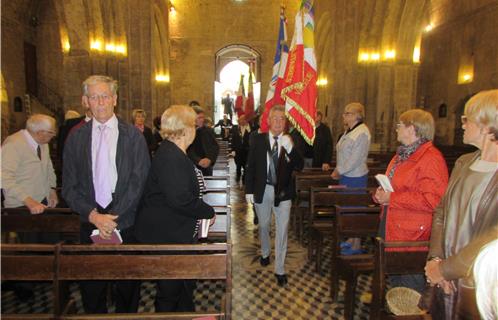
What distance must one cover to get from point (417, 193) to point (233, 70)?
33.6m

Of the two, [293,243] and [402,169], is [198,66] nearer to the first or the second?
[293,243]

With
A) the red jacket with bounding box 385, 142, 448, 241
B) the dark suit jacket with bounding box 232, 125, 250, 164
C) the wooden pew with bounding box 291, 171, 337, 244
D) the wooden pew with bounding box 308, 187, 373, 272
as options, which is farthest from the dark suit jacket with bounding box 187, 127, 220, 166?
the dark suit jacket with bounding box 232, 125, 250, 164

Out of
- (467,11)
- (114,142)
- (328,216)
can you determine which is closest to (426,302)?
(114,142)

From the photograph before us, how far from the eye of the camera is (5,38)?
14.7m

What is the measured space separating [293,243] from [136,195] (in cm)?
368

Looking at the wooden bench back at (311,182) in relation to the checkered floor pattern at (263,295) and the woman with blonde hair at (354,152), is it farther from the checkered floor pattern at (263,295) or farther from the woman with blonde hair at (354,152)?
the checkered floor pattern at (263,295)

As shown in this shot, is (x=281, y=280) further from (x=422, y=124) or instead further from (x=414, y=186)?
(x=422, y=124)

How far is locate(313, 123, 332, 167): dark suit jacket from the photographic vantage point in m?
7.55

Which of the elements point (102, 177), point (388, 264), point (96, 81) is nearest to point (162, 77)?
point (96, 81)

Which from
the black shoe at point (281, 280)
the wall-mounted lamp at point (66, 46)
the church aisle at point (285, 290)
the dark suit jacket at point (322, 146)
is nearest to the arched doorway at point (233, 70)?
A: the wall-mounted lamp at point (66, 46)

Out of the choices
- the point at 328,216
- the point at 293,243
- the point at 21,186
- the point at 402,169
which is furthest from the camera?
the point at 293,243

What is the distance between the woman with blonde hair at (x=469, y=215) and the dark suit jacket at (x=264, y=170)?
2.17 metres

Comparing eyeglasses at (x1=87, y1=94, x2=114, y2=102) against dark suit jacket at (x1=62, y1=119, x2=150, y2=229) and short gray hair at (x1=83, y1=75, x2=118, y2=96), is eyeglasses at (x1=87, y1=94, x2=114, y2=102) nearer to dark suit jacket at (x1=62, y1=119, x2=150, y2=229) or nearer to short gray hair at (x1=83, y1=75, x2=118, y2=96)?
short gray hair at (x1=83, y1=75, x2=118, y2=96)

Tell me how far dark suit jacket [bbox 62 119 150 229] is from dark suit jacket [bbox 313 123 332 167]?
5322 millimetres
